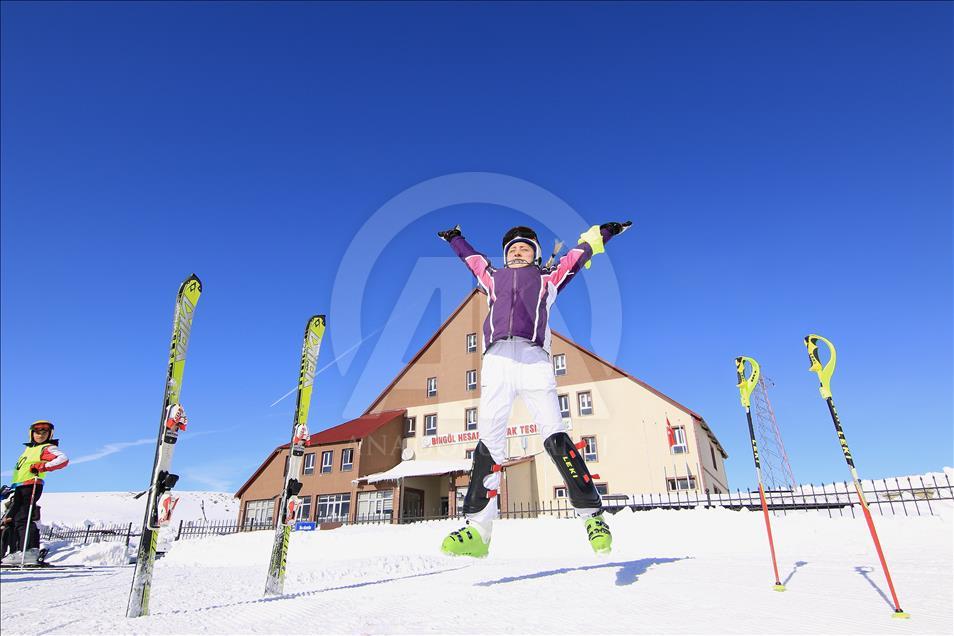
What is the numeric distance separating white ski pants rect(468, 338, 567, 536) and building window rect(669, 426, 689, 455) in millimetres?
20489

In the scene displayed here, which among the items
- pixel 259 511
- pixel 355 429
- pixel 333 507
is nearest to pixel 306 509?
pixel 333 507

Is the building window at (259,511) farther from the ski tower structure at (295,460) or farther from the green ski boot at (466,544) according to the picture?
the green ski boot at (466,544)

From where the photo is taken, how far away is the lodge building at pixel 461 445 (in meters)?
23.5

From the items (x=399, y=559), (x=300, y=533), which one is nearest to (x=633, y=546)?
(x=399, y=559)

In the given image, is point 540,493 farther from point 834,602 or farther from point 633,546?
point 834,602

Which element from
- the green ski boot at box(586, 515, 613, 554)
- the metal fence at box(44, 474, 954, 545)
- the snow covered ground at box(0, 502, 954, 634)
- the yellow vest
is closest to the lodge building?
the metal fence at box(44, 474, 954, 545)

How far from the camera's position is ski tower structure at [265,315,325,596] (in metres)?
6.50

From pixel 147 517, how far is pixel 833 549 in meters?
11.6

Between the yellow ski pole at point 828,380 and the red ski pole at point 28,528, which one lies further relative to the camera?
the red ski pole at point 28,528

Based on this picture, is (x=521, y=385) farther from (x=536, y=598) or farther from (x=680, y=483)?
(x=680, y=483)

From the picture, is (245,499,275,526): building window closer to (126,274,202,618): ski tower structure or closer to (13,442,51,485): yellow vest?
(13,442,51,485): yellow vest

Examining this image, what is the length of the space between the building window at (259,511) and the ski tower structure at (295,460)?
2404 centimetres

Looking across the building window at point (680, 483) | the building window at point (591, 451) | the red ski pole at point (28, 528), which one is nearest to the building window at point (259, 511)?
the building window at point (591, 451)

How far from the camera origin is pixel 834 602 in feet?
13.5
